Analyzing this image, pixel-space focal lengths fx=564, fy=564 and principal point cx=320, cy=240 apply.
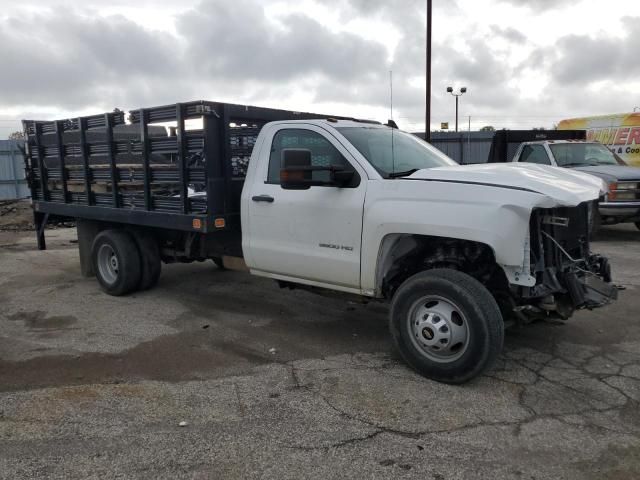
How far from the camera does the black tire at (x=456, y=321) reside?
162 inches

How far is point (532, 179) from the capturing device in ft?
13.9

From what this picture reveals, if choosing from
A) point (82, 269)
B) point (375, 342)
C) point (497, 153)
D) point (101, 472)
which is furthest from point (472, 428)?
point (497, 153)

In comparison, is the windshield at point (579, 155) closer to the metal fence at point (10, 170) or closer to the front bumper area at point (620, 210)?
the front bumper area at point (620, 210)

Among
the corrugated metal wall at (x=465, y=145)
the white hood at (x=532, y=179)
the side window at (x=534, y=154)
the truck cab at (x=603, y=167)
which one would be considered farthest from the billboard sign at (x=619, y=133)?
the white hood at (x=532, y=179)

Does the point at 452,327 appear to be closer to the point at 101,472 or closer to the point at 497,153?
the point at 101,472

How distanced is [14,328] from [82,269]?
7.60ft

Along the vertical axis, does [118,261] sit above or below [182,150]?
below

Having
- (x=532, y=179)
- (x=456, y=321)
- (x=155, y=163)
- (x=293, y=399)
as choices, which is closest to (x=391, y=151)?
(x=532, y=179)

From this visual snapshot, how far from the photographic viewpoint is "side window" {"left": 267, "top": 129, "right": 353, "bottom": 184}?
200 inches

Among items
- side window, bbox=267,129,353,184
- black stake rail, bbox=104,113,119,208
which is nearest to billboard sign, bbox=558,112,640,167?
side window, bbox=267,129,353,184

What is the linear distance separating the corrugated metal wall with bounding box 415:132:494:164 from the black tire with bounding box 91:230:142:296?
68.5ft

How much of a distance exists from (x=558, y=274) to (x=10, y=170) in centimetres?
1978

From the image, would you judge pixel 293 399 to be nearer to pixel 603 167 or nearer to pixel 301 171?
pixel 301 171

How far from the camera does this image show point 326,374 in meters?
4.62
